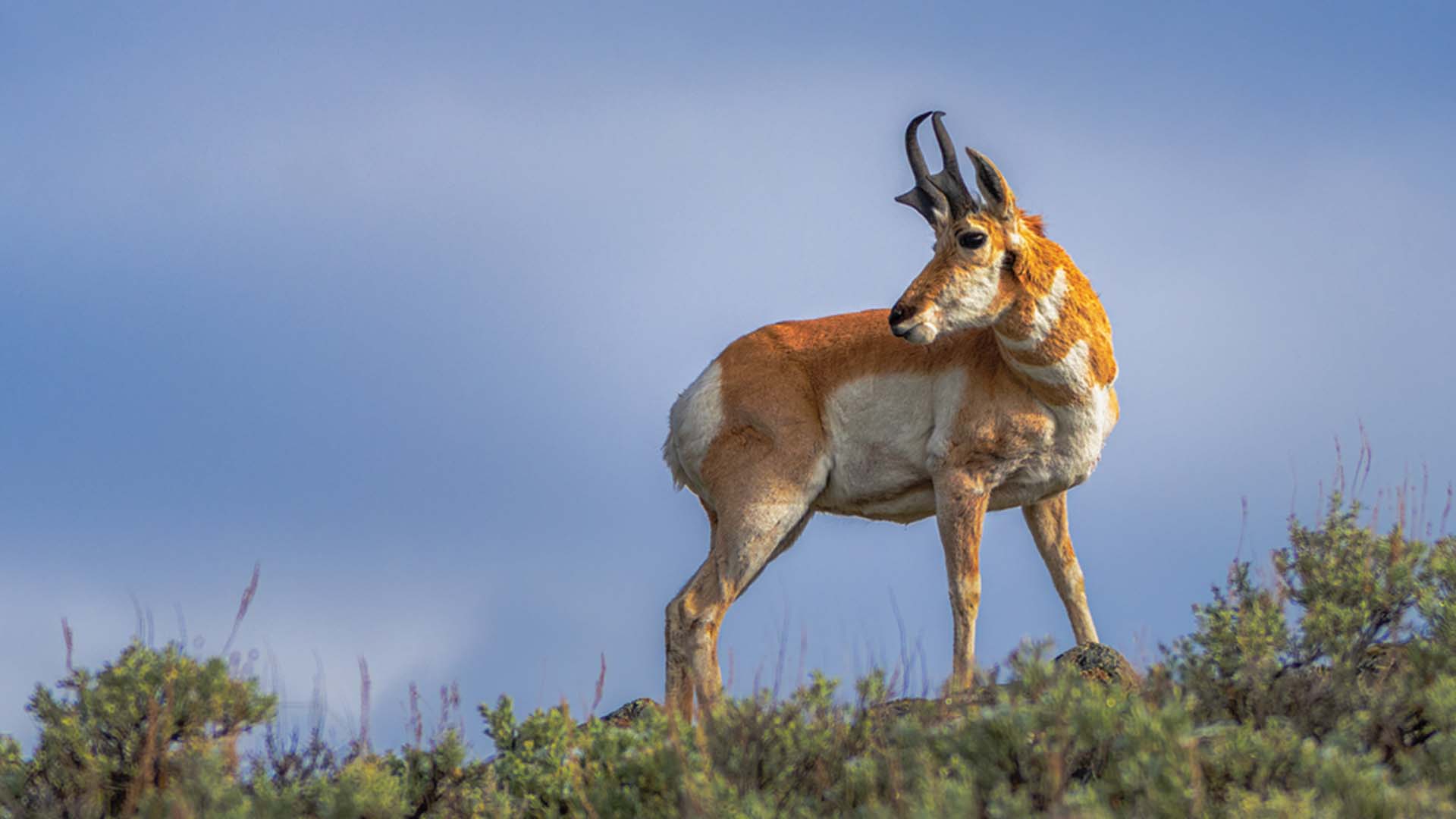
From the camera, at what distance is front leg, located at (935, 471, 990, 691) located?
985 centimetres

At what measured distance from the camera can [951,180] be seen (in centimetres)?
1003

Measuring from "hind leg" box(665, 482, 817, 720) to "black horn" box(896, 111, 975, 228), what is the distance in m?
2.12

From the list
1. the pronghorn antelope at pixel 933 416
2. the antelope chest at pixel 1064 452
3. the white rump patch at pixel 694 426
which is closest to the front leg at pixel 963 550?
the pronghorn antelope at pixel 933 416

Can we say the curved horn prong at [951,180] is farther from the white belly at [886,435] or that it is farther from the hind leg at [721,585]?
the hind leg at [721,585]

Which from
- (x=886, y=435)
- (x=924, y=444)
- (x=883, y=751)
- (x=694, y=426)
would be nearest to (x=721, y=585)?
(x=694, y=426)

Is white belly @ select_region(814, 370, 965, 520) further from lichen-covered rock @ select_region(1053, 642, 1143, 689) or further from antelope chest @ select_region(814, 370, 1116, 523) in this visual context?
lichen-covered rock @ select_region(1053, 642, 1143, 689)

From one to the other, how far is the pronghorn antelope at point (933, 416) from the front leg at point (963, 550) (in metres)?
0.01

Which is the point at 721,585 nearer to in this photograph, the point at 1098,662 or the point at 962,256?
the point at 1098,662

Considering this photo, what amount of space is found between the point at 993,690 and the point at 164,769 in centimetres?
413

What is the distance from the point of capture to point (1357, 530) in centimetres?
1004

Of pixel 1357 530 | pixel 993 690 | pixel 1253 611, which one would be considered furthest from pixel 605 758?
pixel 1357 530

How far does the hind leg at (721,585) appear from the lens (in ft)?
33.7

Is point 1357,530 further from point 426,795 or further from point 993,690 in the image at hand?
point 426,795

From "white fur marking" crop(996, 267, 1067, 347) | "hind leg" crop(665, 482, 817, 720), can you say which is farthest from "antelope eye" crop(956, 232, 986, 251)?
"hind leg" crop(665, 482, 817, 720)
